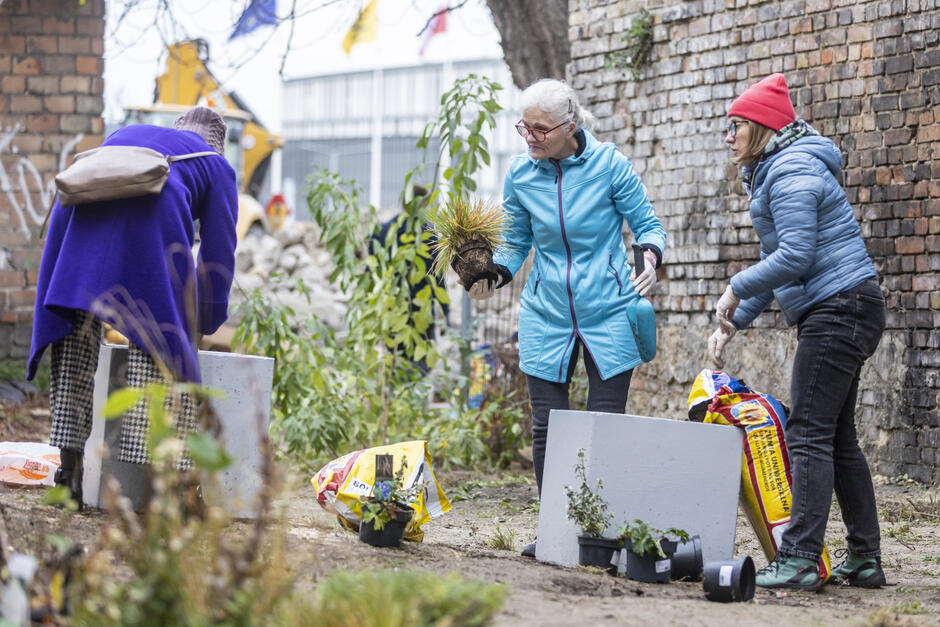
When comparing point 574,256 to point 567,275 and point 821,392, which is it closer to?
point 567,275

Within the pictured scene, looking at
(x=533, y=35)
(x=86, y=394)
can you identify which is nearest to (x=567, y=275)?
(x=86, y=394)

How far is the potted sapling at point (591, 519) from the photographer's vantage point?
3.45m

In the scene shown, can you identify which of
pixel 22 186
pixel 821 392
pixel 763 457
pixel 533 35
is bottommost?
pixel 763 457

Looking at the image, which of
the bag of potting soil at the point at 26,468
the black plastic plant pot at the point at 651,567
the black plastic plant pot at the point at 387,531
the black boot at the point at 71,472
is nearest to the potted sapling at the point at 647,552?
the black plastic plant pot at the point at 651,567

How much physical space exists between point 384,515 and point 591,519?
0.69 m

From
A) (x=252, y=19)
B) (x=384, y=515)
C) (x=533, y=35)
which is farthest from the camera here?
(x=533, y=35)

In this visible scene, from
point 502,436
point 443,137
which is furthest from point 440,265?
point 502,436

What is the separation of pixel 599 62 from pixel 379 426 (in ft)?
9.95

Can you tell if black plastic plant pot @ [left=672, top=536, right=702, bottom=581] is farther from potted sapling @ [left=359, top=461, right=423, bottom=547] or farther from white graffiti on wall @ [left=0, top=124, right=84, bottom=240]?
white graffiti on wall @ [left=0, top=124, right=84, bottom=240]

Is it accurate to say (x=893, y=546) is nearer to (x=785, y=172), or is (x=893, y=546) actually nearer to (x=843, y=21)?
(x=785, y=172)

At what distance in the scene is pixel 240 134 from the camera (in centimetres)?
1784

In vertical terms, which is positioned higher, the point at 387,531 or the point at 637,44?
the point at 637,44

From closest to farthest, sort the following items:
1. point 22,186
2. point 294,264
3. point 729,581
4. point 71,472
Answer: point 729,581 < point 71,472 < point 22,186 < point 294,264

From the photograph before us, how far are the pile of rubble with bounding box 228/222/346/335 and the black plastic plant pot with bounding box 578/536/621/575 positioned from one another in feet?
31.6
